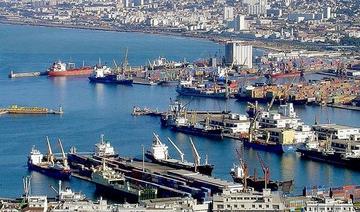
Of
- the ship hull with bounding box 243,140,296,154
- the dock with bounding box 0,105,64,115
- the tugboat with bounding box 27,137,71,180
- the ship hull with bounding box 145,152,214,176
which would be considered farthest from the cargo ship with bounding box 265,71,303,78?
the ship hull with bounding box 145,152,214,176

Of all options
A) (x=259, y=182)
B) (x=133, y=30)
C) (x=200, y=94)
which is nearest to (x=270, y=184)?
(x=259, y=182)

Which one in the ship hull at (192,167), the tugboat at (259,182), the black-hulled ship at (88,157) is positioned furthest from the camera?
the black-hulled ship at (88,157)

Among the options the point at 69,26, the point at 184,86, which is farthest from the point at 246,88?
the point at 69,26

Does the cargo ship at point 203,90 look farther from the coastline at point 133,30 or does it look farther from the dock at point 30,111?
the coastline at point 133,30

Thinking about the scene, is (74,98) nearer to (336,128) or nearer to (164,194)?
(336,128)

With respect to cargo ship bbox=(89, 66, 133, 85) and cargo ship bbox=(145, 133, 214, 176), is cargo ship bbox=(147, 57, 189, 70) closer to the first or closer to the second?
cargo ship bbox=(89, 66, 133, 85)

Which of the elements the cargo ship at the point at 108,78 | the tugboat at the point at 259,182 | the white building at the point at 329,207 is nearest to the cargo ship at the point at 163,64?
the cargo ship at the point at 108,78
